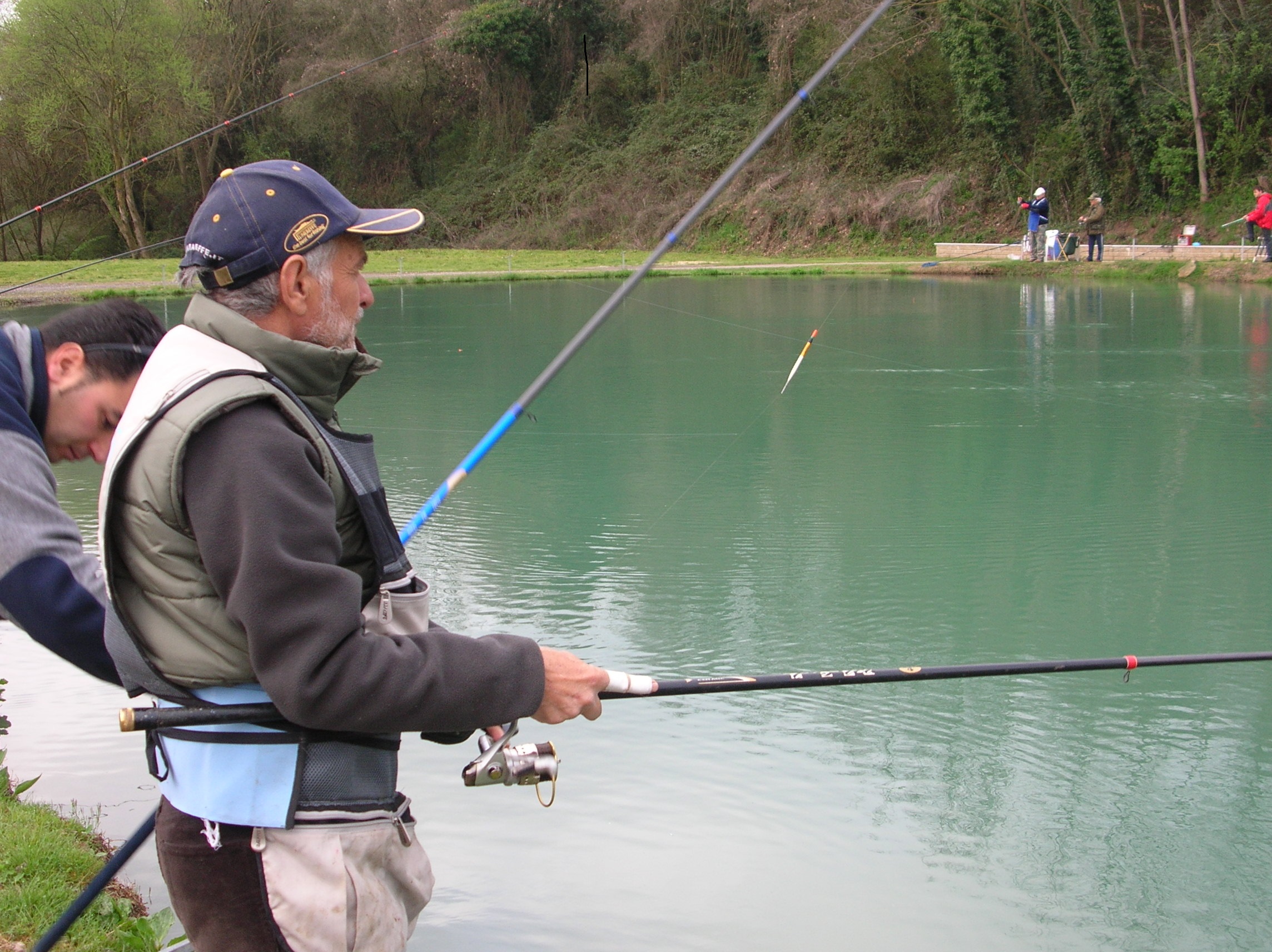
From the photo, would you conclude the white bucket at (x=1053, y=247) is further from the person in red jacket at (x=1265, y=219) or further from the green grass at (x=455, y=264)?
the green grass at (x=455, y=264)

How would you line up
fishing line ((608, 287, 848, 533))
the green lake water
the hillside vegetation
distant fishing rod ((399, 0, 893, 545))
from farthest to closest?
the hillside vegetation → fishing line ((608, 287, 848, 533)) → the green lake water → distant fishing rod ((399, 0, 893, 545))

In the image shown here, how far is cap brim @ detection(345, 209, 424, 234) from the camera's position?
1.52m

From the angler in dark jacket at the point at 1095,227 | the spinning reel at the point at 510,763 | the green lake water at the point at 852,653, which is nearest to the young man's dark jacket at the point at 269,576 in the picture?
the spinning reel at the point at 510,763

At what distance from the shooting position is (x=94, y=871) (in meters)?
2.64

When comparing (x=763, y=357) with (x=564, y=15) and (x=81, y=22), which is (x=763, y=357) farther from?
(x=564, y=15)

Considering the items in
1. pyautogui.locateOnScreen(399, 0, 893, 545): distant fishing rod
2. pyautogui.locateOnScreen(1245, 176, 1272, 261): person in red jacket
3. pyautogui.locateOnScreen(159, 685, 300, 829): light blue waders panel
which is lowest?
pyautogui.locateOnScreen(159, 685, 300, 829): light blue waders panel

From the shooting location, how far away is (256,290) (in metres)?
1.46

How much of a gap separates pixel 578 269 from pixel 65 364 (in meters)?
21.8

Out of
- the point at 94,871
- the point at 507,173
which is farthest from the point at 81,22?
the point at 94,871

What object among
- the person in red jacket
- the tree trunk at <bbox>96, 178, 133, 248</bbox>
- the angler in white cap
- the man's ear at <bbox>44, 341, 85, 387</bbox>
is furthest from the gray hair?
the tree trunk at <bbox>96, 178, 133, 248</bbox>

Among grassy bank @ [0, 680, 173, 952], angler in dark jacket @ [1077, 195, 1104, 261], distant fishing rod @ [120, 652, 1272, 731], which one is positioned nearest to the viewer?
distant fishing rod @ [120, 652, 1272, 731]

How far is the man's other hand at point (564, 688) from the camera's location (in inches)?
59.7

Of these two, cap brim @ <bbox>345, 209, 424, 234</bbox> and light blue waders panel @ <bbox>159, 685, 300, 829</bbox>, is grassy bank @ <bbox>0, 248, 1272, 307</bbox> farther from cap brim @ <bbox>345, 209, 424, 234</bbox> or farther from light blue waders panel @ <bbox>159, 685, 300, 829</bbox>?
light blue waders panel @ <bbox>159, 685, 300, 829</bbox>

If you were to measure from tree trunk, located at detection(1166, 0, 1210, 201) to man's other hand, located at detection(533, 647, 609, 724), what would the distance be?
2261 cm
